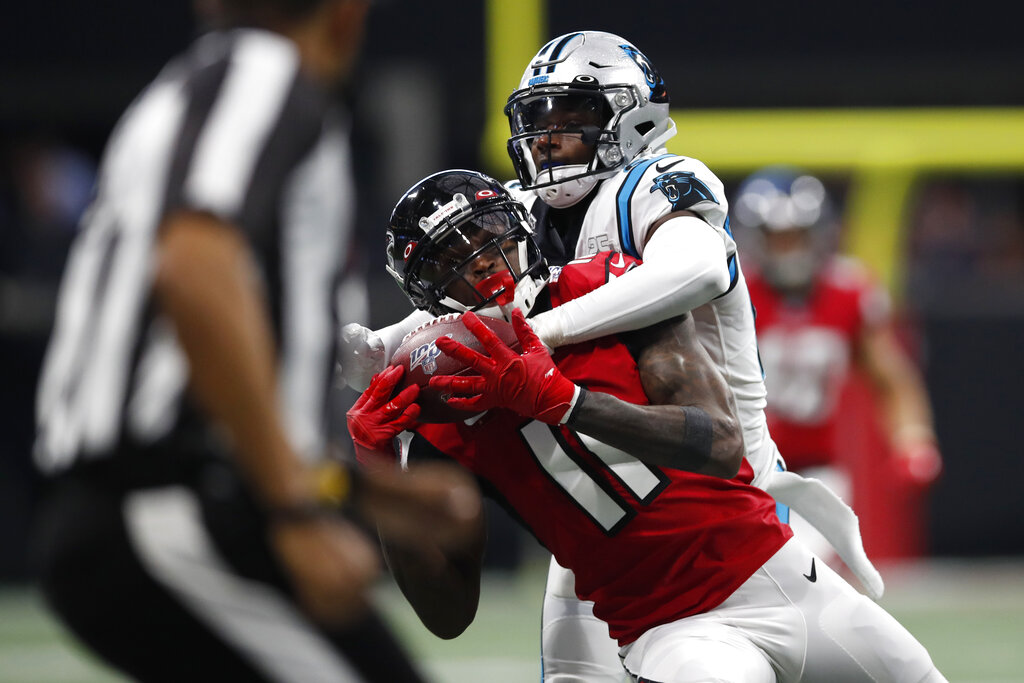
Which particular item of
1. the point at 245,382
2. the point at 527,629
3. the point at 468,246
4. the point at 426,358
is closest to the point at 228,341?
the point at 245,382

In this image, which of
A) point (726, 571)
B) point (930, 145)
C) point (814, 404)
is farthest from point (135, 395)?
point (930, 145)

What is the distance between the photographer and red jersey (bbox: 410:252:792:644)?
2637 millimetres

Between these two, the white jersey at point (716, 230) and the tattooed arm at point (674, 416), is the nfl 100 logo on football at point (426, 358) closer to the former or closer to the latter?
the tattooed arm at point (674, 416)

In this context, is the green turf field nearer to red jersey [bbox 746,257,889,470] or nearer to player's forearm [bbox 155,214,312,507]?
red jersey [bbox 746,257,889,470]

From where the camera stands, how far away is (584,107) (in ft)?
10.2

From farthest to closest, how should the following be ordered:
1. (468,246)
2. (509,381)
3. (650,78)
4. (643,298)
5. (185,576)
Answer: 1. (650,78)
2. (468,246)
3. (643,298)
4. (509,381)
5. (185,576)

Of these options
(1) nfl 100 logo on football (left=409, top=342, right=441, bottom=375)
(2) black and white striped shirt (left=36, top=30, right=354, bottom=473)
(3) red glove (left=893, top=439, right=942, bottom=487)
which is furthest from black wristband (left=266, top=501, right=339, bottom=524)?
(3) red glove (left=893, top=439, right=942, bottom=487)

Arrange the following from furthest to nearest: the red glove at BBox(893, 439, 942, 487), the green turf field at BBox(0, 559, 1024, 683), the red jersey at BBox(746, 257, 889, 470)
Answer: the red jersey at BBox(746, 257, 889, 470), the green turf field at BBox(0, 559, 1024, 683), the red glove at BBox(893, 439, 942, 487)

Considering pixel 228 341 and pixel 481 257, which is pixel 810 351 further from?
pixel 228 341

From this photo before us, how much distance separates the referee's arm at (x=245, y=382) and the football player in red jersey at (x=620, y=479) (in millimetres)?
819

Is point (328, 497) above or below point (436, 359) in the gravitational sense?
above

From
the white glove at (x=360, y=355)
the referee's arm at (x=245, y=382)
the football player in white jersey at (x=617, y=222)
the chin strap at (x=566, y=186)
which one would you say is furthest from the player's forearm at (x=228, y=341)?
the chin strap at (x=566, y=186)

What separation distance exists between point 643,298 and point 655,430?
0.26 m

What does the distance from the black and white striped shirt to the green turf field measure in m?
3.20
